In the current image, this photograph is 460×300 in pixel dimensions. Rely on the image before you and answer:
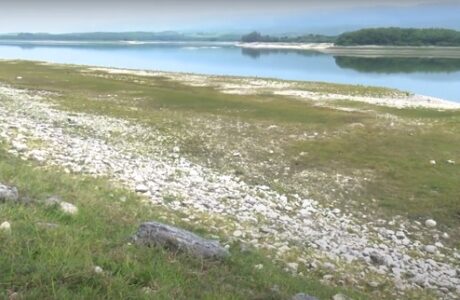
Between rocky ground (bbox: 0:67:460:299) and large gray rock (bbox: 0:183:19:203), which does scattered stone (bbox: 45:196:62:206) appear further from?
rocky ground (bbox: 0:67:460:299)

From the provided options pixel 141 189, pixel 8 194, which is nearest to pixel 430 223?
pixel 141 189

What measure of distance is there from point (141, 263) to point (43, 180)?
255 inches

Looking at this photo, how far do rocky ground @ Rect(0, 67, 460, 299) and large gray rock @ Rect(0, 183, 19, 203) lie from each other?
13.8 feet

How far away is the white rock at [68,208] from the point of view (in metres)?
10.5

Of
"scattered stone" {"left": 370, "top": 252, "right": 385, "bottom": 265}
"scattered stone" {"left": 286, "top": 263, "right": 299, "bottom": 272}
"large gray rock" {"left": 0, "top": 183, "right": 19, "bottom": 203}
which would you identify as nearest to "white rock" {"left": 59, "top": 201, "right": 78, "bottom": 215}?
"large gray rock" {"left": 0, "top": 183, "right": 19, "bottom": 203}

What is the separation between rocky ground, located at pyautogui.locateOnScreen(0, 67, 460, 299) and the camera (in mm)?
11500

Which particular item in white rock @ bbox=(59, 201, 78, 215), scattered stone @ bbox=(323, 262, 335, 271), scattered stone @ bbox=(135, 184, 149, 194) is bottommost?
scattered stone @ bbox=(323, 262, 335, 271)

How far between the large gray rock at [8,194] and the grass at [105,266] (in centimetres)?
37

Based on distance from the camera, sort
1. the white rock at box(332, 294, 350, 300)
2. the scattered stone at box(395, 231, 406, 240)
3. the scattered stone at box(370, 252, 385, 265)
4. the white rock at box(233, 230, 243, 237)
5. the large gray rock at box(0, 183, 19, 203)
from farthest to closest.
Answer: the scattered stone at box(395, 231, 406, 240), the white rock at box(233, 230, 243, 237), the scattered stone at box(370, 252, 385, 265), the large gray rock at box(0, 183, 19, 203), the white rock at box(332, 294, 350, 300)

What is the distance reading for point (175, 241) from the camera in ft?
29.3

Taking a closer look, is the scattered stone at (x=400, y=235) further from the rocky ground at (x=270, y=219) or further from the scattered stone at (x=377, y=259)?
the scattered stone at (x=377, y=259)

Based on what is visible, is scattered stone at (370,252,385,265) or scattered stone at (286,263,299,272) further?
scattered stone at (370,252,385,265)

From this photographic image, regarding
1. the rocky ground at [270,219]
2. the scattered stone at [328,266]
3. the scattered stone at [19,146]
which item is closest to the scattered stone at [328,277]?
the rocky ground at [270,219]

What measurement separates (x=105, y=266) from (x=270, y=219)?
722cm
